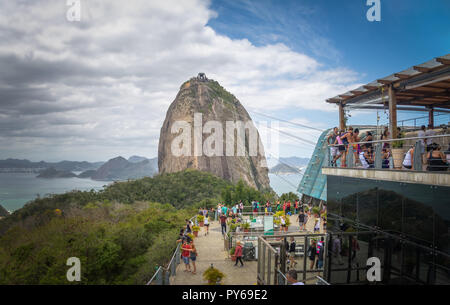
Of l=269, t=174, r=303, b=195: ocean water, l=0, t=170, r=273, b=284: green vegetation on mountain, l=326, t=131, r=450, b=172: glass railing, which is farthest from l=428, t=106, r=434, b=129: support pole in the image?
l=269, t=174, r=303, b=195: ocean water

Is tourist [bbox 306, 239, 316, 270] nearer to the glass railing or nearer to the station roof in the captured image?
the glass railing

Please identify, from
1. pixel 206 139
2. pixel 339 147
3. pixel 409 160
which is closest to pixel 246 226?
pixel 339 147

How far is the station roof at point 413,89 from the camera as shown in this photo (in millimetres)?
6598

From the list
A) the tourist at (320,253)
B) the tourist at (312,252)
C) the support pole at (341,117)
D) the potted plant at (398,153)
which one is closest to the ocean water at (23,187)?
the support pole at (341,117)

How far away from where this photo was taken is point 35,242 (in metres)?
15.2

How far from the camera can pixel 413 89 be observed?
7.86m

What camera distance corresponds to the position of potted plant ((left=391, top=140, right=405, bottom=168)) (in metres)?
6.45

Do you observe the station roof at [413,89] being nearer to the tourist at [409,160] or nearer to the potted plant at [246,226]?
the tourist at [409,160]

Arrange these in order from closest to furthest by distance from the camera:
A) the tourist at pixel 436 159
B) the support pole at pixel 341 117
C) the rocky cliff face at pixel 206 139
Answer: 1. the tourist at pixel 436 159
2. the support pole at pixel 341 117
3. the rocky cliff face at pixel 206 139

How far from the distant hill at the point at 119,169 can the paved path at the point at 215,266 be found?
10888cm

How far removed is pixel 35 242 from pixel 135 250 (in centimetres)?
564
